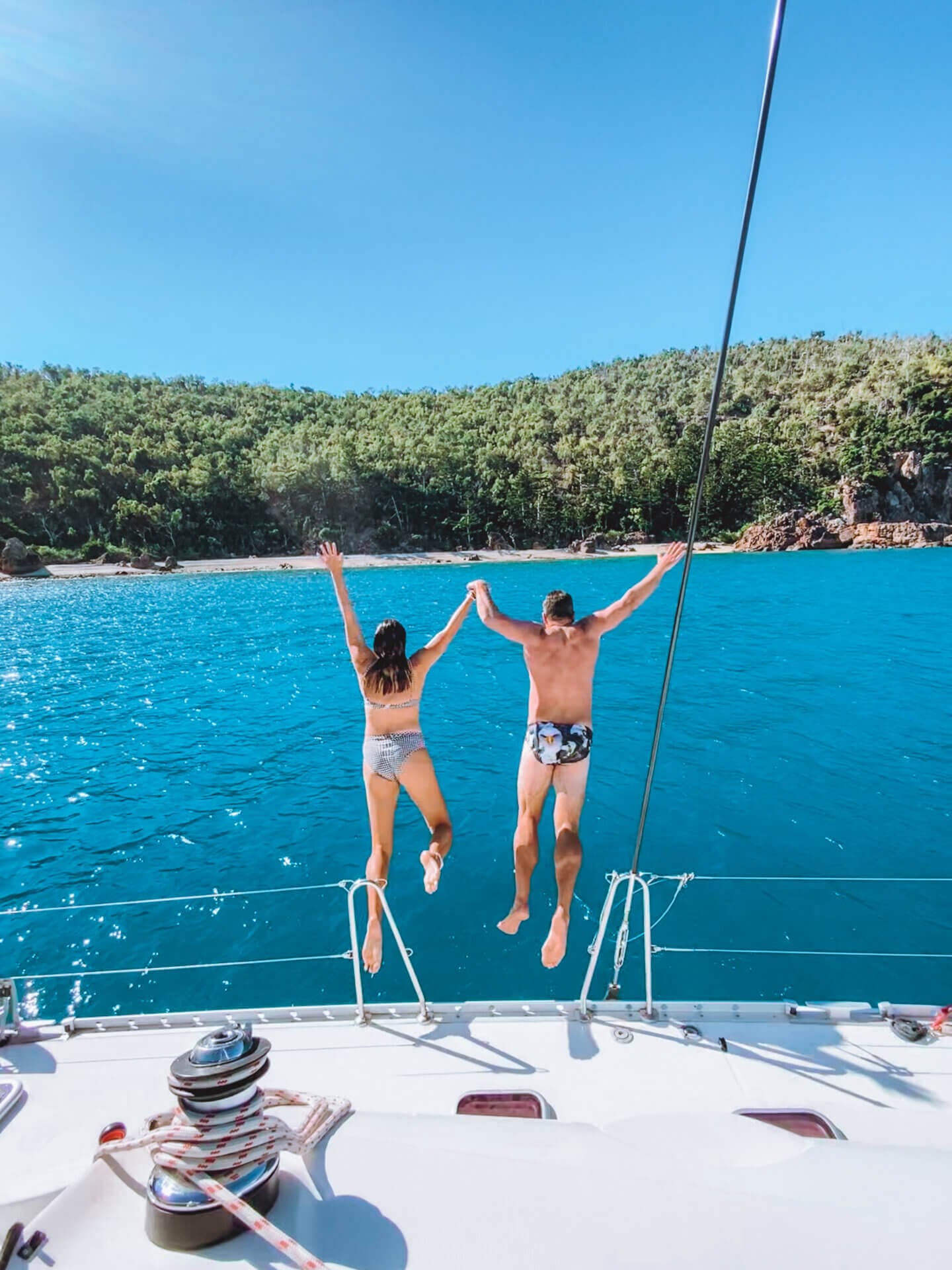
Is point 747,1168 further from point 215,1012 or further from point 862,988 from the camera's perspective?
point 862,988

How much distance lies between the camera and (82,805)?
9.74 metres

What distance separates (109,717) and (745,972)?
14019 mm

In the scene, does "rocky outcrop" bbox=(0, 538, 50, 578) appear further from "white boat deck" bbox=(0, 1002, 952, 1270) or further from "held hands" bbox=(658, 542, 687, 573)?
"held hands" bbox=(658, 542, 687, 573)

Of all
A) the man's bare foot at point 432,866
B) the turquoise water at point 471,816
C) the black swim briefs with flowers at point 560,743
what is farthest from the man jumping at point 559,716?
the turquoise water at point 471,816

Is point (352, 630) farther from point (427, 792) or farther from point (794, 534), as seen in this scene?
point (794, 534)

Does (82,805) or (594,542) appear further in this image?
(594,542)

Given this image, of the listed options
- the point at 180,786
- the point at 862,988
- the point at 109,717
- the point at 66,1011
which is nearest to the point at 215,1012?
the point at 66,1011

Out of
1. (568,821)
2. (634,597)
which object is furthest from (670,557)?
(568,821)

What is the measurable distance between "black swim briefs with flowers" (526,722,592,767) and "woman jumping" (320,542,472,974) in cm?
75

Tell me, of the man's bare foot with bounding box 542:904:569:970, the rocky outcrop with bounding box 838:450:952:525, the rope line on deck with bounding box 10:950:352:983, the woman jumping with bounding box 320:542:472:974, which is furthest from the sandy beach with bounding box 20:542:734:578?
the man's bare foot with bounding box 542:904:569:970

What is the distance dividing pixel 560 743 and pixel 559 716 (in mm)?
193

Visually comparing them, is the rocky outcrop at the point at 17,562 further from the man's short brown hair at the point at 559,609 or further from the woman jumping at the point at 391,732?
the man's short brown hair at the point at 559,609

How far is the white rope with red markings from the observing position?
1.22 meters

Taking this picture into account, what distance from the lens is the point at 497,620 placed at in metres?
4.01
